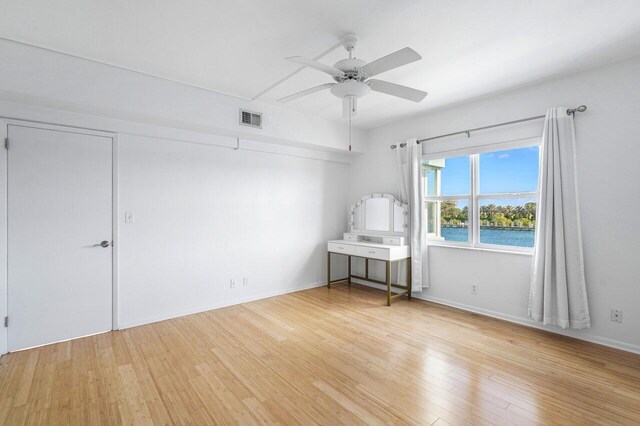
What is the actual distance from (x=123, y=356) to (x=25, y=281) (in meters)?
1.23

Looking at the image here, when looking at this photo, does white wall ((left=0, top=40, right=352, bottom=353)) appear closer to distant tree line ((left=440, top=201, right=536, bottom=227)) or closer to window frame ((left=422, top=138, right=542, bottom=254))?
window frame ((left=422, top=138, right=542, bottom=254))

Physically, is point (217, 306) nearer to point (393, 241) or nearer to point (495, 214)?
point (393, 241)

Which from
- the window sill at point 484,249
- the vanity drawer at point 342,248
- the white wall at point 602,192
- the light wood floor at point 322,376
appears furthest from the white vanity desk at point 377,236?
the white wall at point 602,192

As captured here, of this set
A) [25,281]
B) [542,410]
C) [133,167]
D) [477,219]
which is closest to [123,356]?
[25,281]

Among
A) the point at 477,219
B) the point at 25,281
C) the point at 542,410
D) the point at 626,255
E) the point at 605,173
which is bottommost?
the point at 542,410

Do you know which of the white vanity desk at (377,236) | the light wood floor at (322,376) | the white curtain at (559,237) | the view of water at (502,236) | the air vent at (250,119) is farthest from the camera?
the white vanity desk at (377,236)

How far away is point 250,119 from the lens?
13.0 ft

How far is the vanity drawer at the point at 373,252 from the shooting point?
428 cm

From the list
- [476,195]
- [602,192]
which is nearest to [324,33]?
[476,195]

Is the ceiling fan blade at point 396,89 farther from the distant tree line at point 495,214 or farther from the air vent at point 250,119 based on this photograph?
the distant tree line at point 495,214

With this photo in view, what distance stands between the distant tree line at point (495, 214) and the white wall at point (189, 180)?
202 centimetres

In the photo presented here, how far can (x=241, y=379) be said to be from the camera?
2.39 meters

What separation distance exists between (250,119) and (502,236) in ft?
11.7

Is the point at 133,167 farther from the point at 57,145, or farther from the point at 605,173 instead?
the point at 605,173
